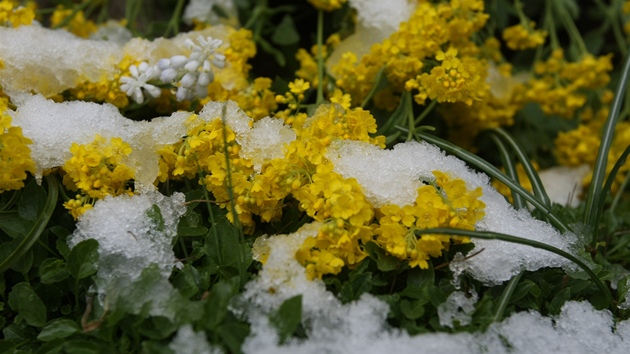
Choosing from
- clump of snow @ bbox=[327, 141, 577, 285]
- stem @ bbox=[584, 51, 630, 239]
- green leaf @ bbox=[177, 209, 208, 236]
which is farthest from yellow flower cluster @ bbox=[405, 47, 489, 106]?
green leaf @ bbox=[177, 209, 208, 236]

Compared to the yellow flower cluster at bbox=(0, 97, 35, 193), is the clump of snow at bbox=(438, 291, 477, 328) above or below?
below

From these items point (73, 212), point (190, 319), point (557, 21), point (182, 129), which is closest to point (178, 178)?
point (182, 129)

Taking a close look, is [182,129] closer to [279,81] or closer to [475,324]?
[279,81]

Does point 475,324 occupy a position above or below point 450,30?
below

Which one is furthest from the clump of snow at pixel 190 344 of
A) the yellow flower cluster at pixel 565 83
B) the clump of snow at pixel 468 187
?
the yellow flower cluster at pixel 565 83

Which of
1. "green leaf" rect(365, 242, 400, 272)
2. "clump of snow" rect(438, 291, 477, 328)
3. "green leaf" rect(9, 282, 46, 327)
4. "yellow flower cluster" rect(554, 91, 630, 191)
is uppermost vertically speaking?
"green leaf" rect(365, 242, 400, 272)

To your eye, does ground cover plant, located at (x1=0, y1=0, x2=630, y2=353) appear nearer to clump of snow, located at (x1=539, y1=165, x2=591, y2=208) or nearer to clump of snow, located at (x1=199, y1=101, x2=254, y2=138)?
clump of snow, located at (x1=199, y1=101, x2=254, y2=138)
